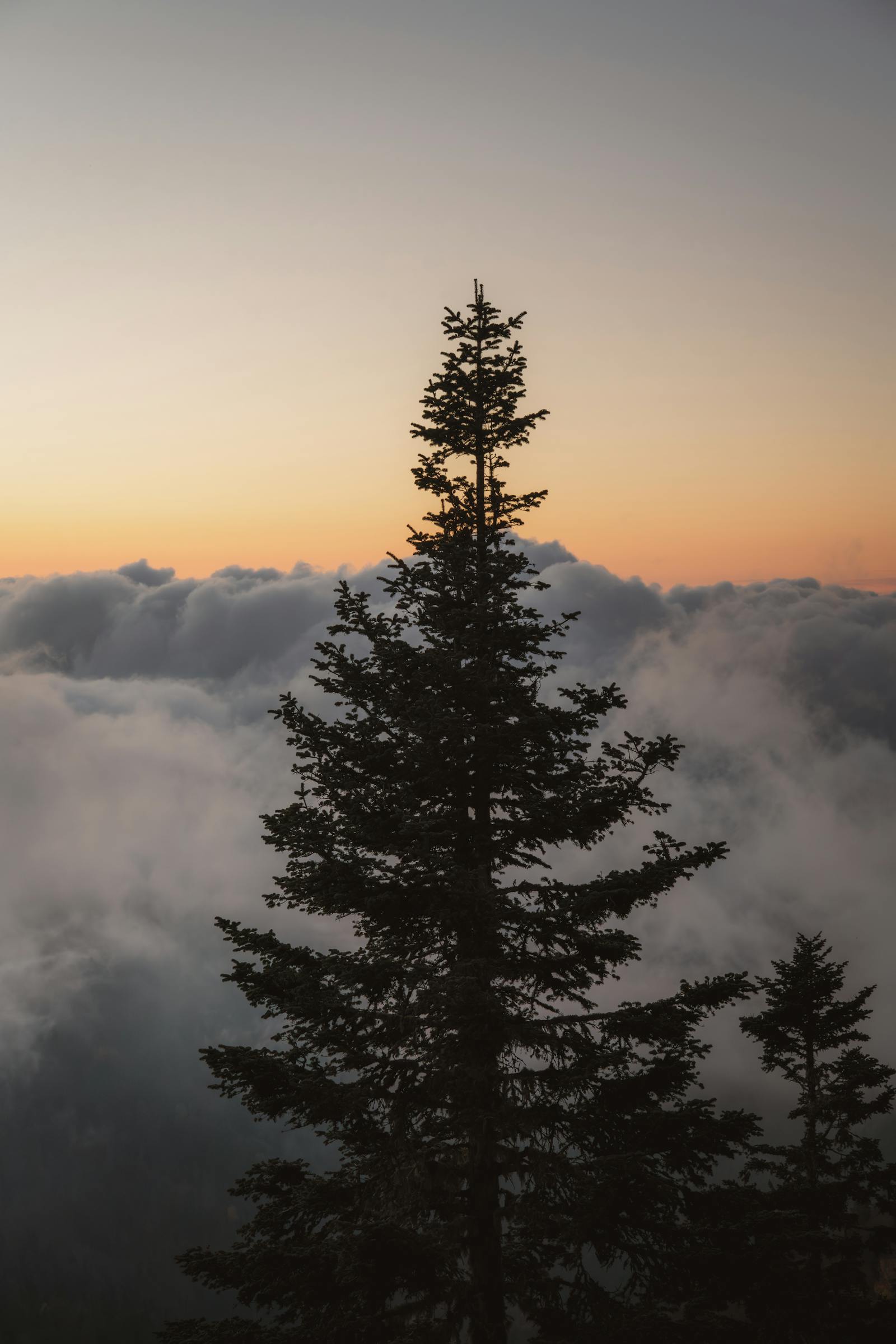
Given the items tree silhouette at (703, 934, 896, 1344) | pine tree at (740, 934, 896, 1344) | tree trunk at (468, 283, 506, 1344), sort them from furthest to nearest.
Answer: pine tree at (740, 934, 896, 1344) < tree trunk at (468, 283, 506, 1344) < tree silhouette at (703, 934, 896, 1344)

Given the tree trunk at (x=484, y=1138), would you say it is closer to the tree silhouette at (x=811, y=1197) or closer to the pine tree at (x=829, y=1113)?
the tree silhouette at (x=811, y=1197)

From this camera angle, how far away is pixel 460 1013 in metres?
12.7

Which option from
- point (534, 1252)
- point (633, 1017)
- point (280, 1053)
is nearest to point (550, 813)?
point (633, 1017)

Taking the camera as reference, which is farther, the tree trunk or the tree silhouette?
the tree trunk

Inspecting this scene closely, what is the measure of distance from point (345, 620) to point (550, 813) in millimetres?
4513

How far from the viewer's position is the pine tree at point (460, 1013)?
12250 millimetres

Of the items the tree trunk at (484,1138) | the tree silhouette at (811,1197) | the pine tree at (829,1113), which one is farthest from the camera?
the pine tree at (829,1113)

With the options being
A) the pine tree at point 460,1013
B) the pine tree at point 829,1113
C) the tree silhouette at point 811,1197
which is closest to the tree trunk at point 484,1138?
the pine tree at point 460,1013

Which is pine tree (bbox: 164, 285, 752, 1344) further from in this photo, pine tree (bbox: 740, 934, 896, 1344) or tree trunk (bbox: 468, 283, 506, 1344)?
pine tree (bbox: 740, 934, 896, 1344)

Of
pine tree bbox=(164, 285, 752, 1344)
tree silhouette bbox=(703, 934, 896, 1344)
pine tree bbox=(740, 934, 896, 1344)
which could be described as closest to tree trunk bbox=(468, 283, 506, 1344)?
pine tree bbox=(164, 285, 752, 1344)

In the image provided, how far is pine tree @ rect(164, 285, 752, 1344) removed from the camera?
12.2 metres

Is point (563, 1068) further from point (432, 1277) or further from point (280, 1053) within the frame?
point (280, 1053)

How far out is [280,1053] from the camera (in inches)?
505

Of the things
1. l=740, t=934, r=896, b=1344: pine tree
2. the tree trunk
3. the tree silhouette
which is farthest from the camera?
l=740, t=934, r=896, b=1344: pine tree
